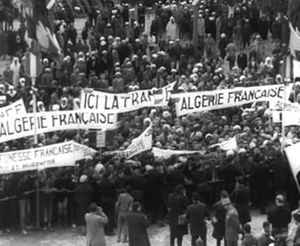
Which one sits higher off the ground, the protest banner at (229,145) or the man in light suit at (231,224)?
the protest banner at (229,145)

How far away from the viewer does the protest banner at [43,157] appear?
2458 centimetres

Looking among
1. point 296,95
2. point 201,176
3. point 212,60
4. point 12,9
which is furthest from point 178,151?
point 12,9

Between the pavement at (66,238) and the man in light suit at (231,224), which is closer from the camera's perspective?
the man in light suit at (231,224)

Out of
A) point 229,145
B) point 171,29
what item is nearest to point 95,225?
point 229,145

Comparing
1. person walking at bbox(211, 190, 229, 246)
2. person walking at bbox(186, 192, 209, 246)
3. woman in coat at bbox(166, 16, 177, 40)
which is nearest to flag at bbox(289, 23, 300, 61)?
woman in coat at bbox(166, 16, 177, 40)

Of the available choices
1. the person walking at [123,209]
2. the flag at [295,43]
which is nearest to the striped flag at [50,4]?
the flag at [295,43]

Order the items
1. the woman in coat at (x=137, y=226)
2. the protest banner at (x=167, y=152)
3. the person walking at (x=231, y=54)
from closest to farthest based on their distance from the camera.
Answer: the woman in coat at (x=137, y=226)
the protest banner at (x=167, y=152)
the person walking at (x=231, y=54)

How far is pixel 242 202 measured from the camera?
24094 mm

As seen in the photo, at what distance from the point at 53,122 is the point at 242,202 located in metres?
4.28

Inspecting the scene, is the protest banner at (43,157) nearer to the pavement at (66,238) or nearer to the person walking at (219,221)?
the pavement at (66,238)

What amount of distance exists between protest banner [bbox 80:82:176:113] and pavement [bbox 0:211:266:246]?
265 cm

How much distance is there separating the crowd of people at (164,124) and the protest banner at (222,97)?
2.04 ft

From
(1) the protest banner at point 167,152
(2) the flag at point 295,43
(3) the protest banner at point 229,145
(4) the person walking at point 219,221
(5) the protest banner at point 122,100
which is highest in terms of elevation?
(2) the flag at point 295,43

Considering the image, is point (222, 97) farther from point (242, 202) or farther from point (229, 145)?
point (242, 202)
